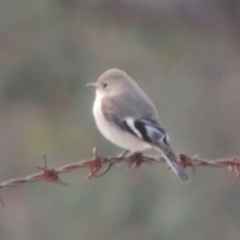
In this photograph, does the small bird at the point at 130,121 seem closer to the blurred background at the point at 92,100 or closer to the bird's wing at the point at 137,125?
the bird's wing at the point at 137,125

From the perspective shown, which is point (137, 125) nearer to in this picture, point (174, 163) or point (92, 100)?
point (174, 163)

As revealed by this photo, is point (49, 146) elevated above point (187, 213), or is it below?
above

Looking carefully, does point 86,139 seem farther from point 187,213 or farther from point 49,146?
point 187,213

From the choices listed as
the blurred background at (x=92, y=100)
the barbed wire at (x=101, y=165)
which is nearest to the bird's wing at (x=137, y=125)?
the barbed wire at (x=101, y=165)

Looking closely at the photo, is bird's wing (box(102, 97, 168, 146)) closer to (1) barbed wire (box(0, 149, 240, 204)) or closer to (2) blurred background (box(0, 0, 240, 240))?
(1) barbed wire (box(0, 149, 240, 204))

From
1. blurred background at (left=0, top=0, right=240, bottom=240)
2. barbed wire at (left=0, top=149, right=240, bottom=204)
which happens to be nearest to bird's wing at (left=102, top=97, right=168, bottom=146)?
barbed wire at (left=0, top=149, right=240, bottom=204)

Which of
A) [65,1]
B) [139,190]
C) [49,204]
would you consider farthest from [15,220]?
[65,1]
